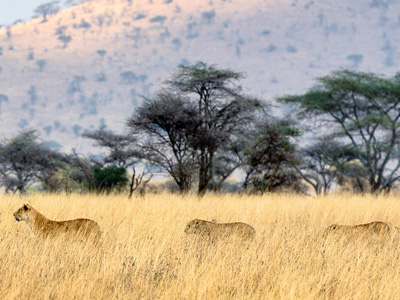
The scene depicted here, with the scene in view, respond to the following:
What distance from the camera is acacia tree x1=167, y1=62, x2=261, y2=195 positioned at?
18016 mm

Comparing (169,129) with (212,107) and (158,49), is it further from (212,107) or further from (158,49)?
(158,49)

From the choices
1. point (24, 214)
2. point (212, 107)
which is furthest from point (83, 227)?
point (212, 107)

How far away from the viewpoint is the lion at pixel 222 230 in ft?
23.4

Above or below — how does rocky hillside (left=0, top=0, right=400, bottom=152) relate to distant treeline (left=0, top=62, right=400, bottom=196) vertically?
above

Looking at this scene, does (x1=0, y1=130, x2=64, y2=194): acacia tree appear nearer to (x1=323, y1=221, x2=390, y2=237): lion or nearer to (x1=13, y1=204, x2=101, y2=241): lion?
(x1=13, y1=204, x2=101, y2=241): lion

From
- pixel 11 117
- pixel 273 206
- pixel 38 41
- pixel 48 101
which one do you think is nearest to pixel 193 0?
pixel 38 41

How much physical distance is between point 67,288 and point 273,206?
267 inches

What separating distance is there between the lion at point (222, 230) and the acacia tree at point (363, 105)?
16.7 meters

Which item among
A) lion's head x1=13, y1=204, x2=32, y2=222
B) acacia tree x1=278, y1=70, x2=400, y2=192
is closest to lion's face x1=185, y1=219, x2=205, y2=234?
lion's head x1=13, y1=204, x2=32, y2=222

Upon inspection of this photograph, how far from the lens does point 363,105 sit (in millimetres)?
24469

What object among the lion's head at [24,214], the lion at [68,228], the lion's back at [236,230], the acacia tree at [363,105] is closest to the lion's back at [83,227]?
the lion at [68,228]

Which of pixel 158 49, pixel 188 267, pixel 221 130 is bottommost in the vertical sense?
pixel 188 267

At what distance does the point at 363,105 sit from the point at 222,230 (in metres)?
18.6

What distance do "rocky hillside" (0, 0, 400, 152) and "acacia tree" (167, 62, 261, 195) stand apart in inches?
3642
